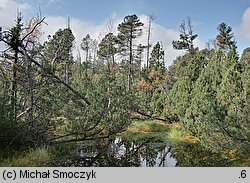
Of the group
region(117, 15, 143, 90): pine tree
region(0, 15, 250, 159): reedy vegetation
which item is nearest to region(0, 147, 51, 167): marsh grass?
region(0, 15, 250, 159): reedy vegetation

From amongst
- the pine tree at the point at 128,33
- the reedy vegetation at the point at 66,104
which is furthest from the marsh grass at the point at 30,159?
the pine tree at the point at 128,33

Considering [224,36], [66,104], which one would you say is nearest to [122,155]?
[66,104]

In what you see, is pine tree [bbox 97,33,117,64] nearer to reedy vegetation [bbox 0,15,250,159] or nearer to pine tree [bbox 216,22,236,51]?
pine tree [bbox 216,22,236,51]

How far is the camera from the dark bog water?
24.4ft

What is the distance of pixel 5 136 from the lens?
6531 mm

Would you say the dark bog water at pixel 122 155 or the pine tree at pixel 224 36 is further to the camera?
the pine tree at pixel 224 36

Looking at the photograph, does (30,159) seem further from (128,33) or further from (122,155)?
(128,33)

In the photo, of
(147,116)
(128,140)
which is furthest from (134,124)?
(128,140)

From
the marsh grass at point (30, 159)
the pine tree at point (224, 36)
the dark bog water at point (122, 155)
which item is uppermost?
the pine tree at point (224, 36)

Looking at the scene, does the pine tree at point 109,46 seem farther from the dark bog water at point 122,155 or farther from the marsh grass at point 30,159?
the marsh grass at point 30,159

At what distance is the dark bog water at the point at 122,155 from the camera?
24.4 feet

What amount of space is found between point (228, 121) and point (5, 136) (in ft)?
17.6

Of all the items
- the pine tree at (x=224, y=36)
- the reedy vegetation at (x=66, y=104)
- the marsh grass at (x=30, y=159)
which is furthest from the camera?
the pine tree at (x=224, y=36)

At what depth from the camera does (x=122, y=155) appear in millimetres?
8633
